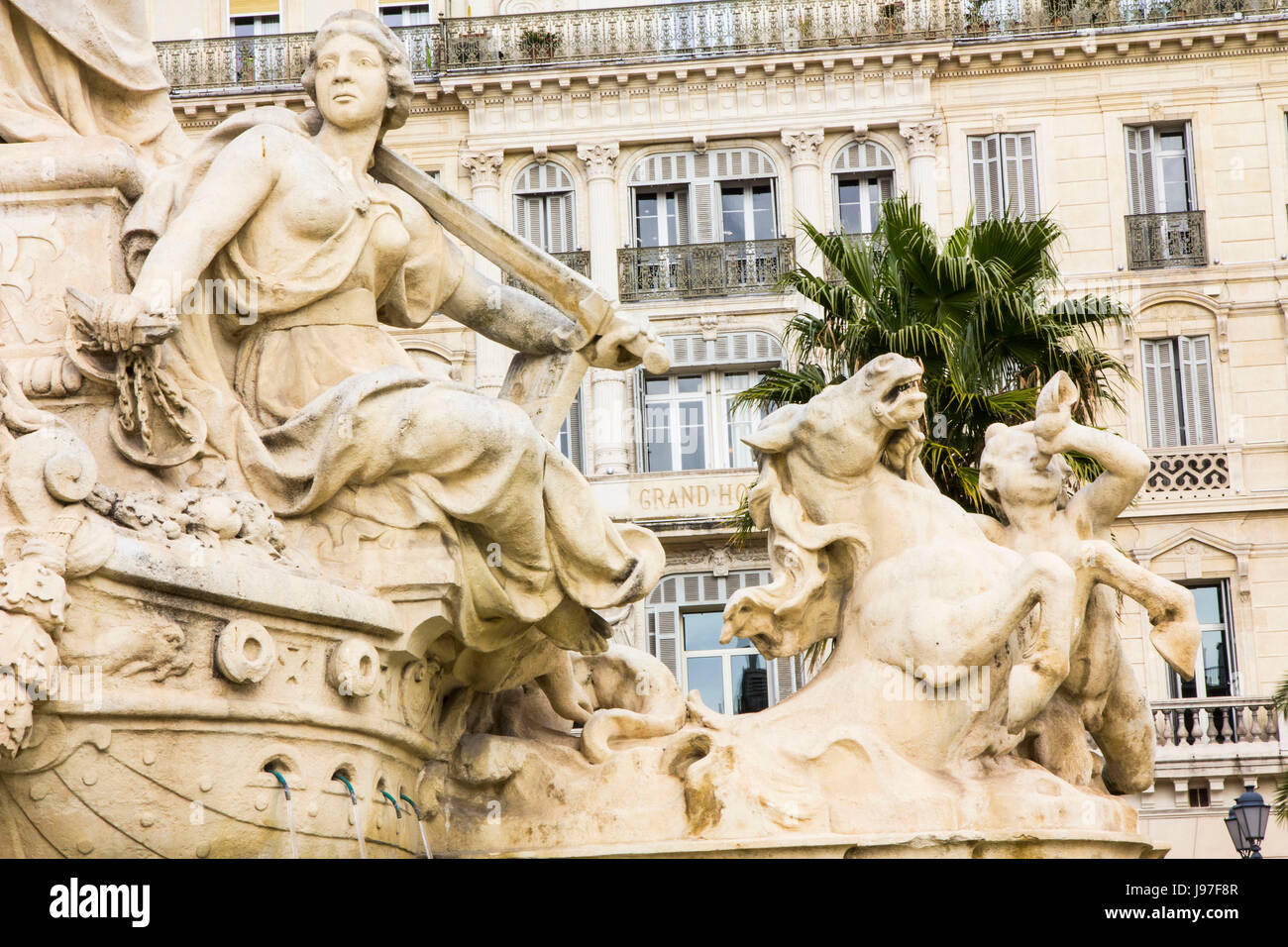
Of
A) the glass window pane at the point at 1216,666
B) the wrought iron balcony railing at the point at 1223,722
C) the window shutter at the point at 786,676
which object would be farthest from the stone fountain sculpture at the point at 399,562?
the glass window pane at the point at 1216,666

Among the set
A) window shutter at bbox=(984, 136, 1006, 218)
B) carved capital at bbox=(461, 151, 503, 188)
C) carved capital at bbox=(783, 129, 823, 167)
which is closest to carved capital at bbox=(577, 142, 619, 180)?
carved capital at bbox=(461, 151, 503, 188)

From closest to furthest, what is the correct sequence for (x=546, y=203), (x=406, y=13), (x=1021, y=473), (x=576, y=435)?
(x=1021, y=473), (x=576, y=435), (x=546, y=203), (x=406, y=13)

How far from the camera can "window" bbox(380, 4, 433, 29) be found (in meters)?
33.1

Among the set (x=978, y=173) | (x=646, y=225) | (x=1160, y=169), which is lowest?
(x=646, y=225)

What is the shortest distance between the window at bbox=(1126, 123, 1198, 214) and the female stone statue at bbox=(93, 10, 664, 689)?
2581 cm

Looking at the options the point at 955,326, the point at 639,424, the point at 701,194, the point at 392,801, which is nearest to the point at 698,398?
the point at 639,424

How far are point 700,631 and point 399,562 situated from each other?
76.4ft

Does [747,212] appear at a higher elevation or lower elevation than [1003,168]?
lower

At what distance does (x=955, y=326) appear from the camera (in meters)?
15.4

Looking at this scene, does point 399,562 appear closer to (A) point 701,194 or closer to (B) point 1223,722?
(B) point 1223,722

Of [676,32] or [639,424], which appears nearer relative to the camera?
[639,424]

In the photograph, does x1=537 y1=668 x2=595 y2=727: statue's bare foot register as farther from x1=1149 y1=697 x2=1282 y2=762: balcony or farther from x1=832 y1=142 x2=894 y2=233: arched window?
x1=832 y1=142 x2=894 y2=233: arched window
